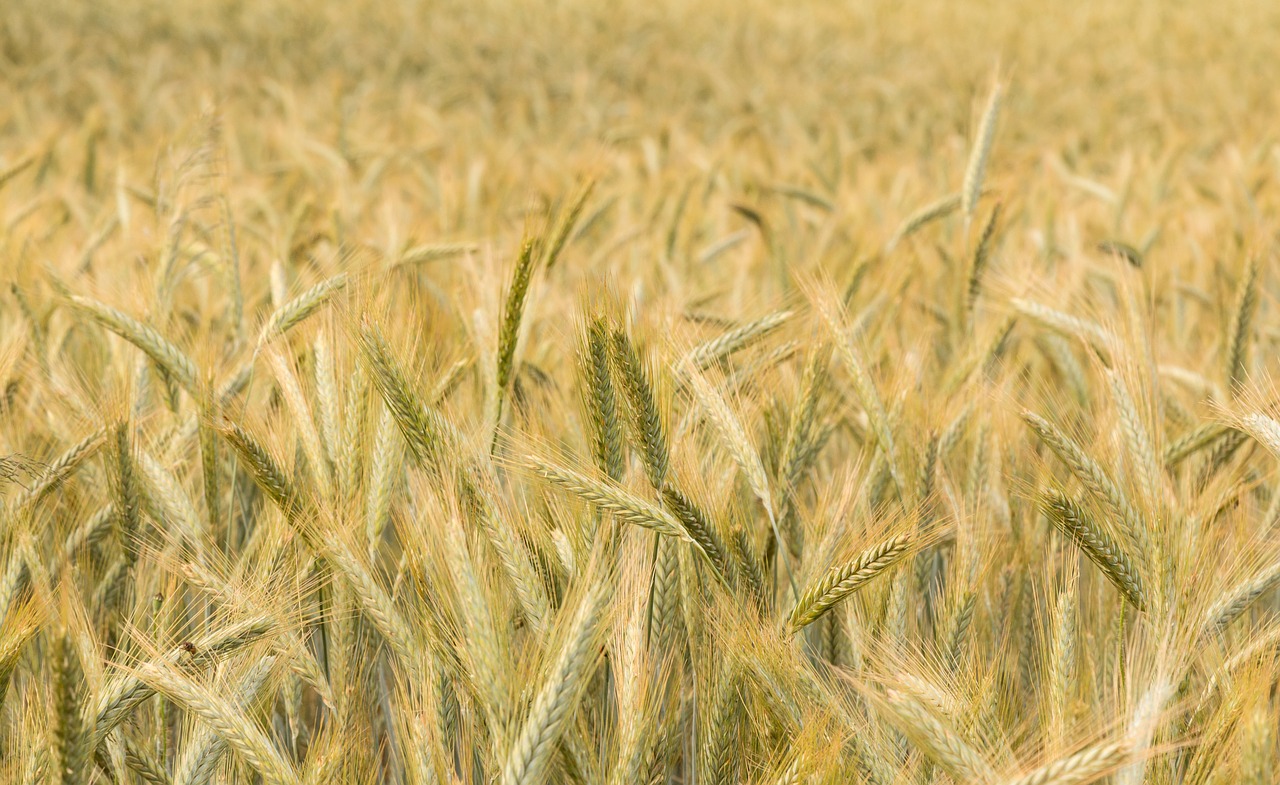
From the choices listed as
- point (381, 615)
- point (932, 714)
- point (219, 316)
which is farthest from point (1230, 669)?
point (219, 316)

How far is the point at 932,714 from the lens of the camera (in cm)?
82

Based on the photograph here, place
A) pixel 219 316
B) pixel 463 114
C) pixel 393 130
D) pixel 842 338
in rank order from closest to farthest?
pixel 842 338 < pixel 219 316 < pixel 393 130 < pixel 463 114

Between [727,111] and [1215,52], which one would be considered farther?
[1215,52]

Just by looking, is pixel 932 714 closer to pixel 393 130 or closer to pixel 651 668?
pixel 651 668

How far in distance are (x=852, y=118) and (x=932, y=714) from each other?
6.89 m

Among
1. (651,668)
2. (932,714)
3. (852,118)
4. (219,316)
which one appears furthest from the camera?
(852,118)

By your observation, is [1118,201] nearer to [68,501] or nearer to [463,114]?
[68,501]

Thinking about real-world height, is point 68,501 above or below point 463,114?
below

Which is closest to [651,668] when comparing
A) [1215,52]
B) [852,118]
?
[852,118]

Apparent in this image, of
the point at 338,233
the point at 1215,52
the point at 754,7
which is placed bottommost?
the point at 1215,52

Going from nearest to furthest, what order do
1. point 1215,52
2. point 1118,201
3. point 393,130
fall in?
1. point 1118,201
2. point 393,130
3. point 1215,52

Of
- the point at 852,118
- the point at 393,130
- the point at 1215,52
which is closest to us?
the point at 393,130

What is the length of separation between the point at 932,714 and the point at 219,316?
6.00 feet

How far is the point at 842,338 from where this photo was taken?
1255 millimetres
